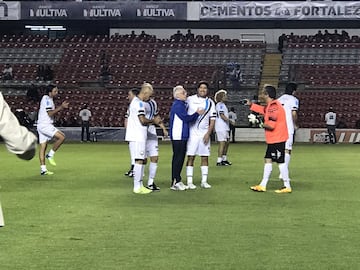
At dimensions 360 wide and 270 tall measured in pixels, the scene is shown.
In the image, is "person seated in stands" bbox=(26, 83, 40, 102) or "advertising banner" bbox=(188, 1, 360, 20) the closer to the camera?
"person seated in stands" bbox=(26, 83, 40, 102)

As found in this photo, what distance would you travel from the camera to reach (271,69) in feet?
141

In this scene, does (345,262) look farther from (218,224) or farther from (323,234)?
(218,224)

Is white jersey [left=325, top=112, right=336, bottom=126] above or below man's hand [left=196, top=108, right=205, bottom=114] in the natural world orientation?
below

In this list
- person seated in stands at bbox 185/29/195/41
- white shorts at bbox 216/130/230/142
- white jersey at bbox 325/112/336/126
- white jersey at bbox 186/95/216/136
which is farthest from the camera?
person seated in stands at bbox 185/29/195/41

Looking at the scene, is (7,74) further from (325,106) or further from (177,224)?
(177,224)

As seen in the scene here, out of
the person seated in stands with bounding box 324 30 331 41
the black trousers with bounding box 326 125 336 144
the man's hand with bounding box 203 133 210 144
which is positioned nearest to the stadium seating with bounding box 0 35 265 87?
the person seated in stands with bounding box 324 30 331 41

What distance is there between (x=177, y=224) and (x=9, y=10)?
36262mm

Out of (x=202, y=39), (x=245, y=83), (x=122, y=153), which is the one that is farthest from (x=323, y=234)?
(x=202, y=39)

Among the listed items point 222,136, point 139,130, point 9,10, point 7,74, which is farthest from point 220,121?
point 9,10

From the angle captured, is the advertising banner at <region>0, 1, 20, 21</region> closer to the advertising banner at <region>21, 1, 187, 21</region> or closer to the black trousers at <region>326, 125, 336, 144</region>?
the advertising banner at <region>21, 1, 187, 21</region>

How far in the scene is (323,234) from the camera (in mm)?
8875

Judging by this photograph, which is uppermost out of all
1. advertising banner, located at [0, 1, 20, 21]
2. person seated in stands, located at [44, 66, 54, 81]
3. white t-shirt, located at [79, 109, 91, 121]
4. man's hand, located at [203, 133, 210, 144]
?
advertising banner, located at [0, 1, 20, 21]

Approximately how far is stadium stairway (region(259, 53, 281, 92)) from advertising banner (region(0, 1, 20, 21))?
50.4ft

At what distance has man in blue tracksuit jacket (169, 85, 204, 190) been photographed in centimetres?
1328
